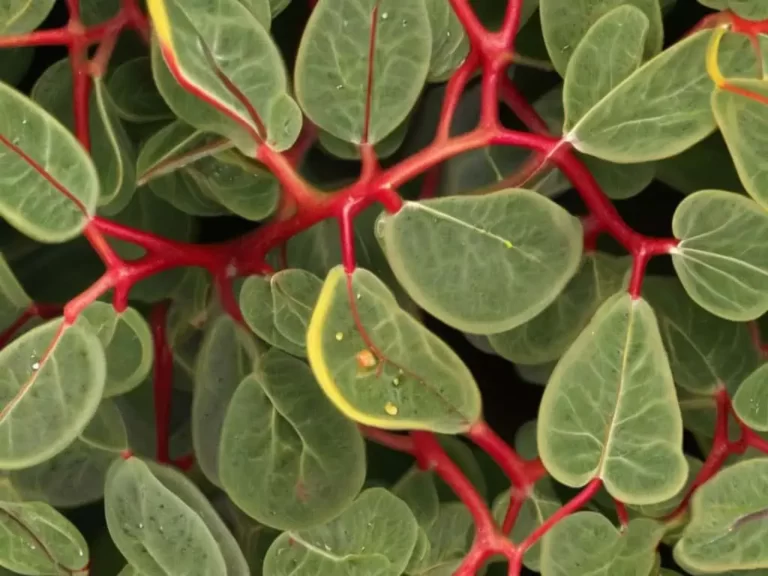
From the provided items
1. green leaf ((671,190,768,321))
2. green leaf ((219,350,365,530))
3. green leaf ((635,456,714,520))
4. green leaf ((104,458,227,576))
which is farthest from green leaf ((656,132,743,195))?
green leaf ((104,458,227,576))

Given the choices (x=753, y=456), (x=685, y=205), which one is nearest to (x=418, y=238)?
(x=685, y=205)

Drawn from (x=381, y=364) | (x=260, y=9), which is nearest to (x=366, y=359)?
(x=381, y=364)

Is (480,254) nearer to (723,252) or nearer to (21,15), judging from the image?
(723,252)

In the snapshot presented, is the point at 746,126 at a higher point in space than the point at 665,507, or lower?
higher

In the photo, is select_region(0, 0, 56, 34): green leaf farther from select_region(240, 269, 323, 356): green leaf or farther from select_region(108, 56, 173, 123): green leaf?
select_region(240, 269, 323, 356): green leaf

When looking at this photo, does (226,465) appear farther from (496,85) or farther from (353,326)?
(496,85)

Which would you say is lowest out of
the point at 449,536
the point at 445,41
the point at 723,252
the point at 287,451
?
the point at 449,536
